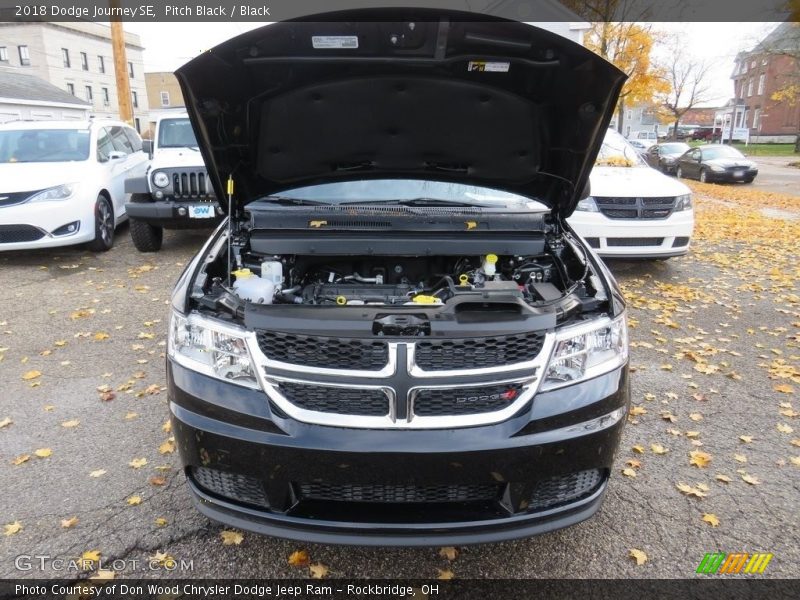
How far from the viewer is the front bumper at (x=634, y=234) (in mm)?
A: 6230

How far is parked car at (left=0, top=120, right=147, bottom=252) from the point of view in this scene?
657cm

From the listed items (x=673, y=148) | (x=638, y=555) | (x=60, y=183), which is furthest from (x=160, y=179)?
(x=673, y=148)

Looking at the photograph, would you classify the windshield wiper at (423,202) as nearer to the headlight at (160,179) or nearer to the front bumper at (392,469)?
the front bumper at (392,469)

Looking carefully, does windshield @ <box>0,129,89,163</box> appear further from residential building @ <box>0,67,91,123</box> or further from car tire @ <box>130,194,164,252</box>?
residential building @ <box>0,67,91,123</box>

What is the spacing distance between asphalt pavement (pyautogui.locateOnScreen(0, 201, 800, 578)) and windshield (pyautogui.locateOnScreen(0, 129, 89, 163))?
2499 millimetres

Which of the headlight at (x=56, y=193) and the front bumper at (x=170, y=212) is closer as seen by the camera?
the headlight at (x=56, y=193)

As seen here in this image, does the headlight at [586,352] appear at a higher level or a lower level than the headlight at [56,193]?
lower

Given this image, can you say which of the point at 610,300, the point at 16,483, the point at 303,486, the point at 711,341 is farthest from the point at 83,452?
the point at 711,341

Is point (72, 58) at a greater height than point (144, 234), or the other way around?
point (72, 58)

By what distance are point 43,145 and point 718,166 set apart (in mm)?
19539

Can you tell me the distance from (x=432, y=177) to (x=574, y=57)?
1091 millimetres

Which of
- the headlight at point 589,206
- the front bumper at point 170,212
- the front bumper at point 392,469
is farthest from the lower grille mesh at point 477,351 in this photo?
the front bumper at point 170,212

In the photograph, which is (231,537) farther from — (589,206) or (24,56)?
(24,56)

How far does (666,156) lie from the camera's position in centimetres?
2277
